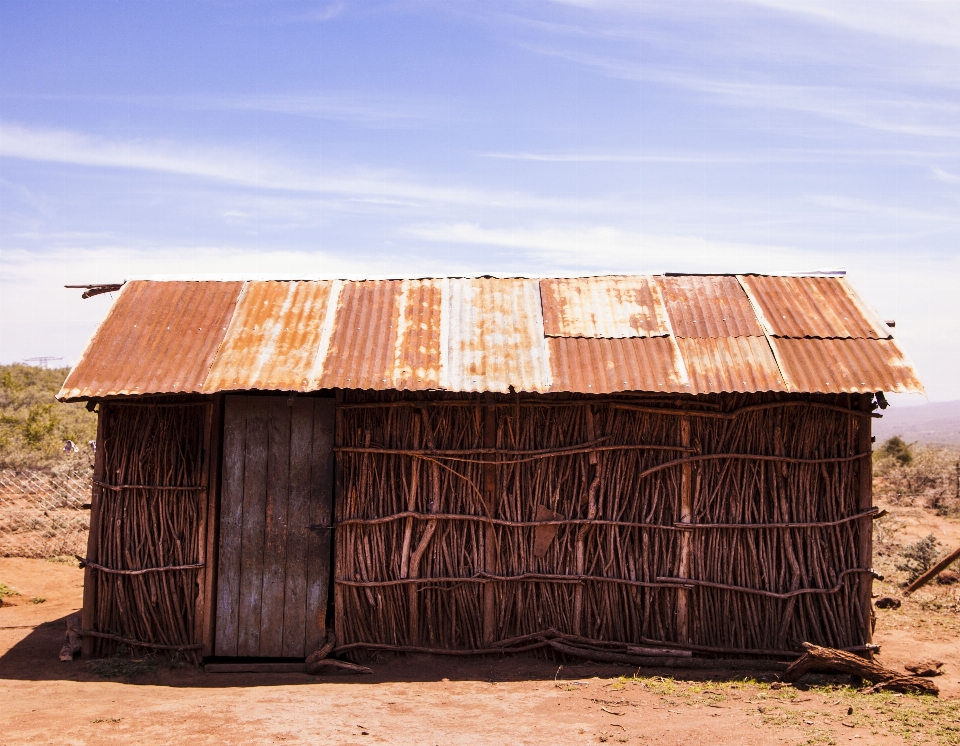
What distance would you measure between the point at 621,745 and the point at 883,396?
3.86 metres

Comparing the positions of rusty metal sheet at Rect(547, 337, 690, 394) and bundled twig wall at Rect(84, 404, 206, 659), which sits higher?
rusty metal sheet at Rect(547, 337, 690, 394)

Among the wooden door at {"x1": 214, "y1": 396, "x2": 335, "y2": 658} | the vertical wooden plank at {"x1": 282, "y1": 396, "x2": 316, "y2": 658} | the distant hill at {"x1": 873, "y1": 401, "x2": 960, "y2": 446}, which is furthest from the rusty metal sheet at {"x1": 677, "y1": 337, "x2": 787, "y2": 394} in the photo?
the distant hill at {"x1": 873, "y1": 401, "x2": 960, "y2": 446}

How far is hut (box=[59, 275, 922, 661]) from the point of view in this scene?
7.53 meters

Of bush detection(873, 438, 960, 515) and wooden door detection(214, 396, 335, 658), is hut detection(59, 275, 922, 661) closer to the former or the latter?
wooden door detection(214, 396, 335, 658)

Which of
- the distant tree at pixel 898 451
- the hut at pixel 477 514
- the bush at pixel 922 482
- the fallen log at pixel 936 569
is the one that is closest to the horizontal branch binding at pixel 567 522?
the hut at pixel 477 514

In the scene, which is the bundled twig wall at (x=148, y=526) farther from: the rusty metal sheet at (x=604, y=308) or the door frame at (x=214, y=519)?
the rusty metal sheet at (x=604, y=308)


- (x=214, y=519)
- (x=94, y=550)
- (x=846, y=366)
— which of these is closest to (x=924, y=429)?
(x=846, y=366)

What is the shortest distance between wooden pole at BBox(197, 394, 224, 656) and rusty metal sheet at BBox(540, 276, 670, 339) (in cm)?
316

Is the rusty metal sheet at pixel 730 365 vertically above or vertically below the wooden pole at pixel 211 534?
above

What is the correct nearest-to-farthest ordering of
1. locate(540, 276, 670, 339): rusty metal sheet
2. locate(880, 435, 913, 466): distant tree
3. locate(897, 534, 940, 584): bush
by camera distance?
locate(540, 276, 670, 339): rusty metal sheet
locate(897, 534, 940, 584): bush
locate(880, 435, 913, 466): distant tree

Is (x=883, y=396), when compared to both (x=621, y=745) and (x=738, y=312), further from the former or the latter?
(x=621, y=745)

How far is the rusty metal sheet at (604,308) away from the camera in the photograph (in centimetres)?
805

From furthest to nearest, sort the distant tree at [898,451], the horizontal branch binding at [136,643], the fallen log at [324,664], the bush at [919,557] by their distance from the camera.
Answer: the distant tree at [898,451], the bush at [919,557], the horizontal branch binding at [136,643], the fallen log at [324,664]

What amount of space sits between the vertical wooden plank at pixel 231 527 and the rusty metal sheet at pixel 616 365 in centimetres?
283
